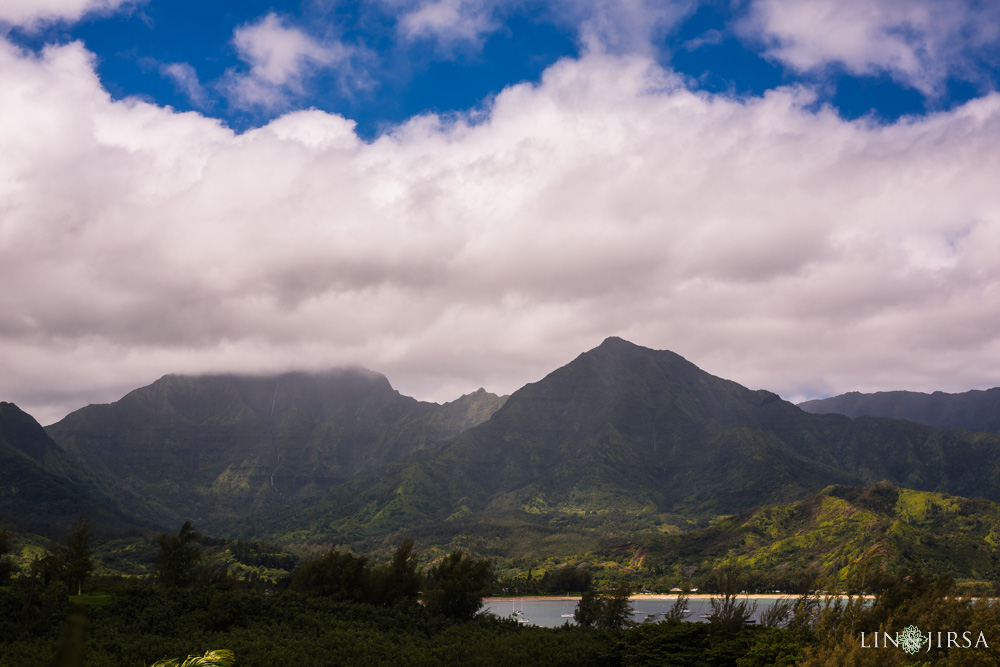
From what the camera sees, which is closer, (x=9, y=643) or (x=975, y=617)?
(x=975, y=617)

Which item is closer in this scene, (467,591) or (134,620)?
(134,620)

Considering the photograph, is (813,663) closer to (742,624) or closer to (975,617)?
(975,617)

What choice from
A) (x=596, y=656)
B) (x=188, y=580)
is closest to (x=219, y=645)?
(x=596, y=656)

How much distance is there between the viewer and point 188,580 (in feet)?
364

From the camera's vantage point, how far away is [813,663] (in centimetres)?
4019

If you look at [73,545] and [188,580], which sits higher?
[73,545]

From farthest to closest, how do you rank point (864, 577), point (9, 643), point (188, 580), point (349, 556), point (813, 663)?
point (188, 580)
point (349, 556)
point (864, 577)
point (9, 643)
point (813, 663)

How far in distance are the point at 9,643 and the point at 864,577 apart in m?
61.9

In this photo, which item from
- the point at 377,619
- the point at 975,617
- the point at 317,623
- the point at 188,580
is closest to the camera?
the point at 975,617

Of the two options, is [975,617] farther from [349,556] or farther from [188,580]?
[188,580]

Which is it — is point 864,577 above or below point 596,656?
above

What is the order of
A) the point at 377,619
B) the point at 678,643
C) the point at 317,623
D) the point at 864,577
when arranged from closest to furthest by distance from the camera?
1. the point at 864,577
2. the point at 678,643
3. the point at 317,623
4. the point at 377,619

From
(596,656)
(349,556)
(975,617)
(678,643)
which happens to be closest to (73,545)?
(349,556)

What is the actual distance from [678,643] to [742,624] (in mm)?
6715
